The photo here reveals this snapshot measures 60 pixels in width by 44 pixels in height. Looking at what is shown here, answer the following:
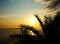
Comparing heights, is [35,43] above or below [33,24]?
below

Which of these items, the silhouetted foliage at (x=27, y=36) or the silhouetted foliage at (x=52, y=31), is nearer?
the silhouetted foliage at (x=52, y=31)

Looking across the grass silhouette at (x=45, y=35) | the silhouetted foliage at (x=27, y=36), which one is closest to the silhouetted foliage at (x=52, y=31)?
the grass silhouette at (x=45, y=35)

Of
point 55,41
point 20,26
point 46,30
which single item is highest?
point 20,26

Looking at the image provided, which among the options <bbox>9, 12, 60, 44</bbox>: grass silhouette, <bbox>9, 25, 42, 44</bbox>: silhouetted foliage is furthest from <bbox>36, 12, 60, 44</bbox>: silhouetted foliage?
<bbox>9, 25, 42, 44</bbox>: silhouetted foliage

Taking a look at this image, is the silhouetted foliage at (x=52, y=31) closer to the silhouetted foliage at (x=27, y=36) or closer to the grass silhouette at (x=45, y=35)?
the grass silhouette at (x=45, y=35)

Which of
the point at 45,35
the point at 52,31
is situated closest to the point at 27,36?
the point at 45,35

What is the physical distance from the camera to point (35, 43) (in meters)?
9.18

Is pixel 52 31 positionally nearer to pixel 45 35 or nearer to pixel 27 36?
pixel 45 35

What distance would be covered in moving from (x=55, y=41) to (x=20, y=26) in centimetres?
188

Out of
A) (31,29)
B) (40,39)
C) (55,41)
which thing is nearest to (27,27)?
(31,29)

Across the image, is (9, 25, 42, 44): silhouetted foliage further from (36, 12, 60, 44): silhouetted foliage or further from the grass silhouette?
(36, 12, 60, 44): silhouetted foliage

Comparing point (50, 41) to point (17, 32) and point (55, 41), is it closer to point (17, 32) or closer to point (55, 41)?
point (55, 41)

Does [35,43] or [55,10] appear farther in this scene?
[55,10]

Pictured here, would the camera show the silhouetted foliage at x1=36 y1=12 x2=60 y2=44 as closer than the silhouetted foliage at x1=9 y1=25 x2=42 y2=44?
Yes
